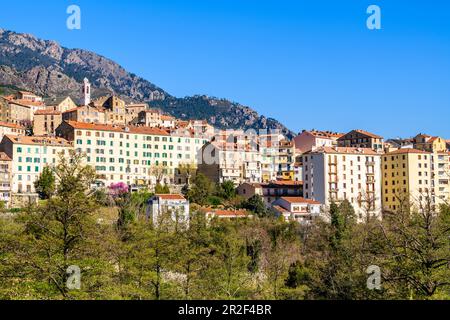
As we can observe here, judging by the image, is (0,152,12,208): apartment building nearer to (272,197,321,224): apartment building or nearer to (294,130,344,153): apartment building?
(272,197,321,224): apartment building

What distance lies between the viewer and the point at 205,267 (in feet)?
112

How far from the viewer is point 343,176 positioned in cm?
8112

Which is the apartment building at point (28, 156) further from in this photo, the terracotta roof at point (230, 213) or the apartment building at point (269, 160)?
the apartment building at point (269, 160)

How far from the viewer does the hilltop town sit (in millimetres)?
74938

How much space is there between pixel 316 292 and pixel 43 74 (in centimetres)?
18037

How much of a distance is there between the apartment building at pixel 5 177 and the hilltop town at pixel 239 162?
110 millimetres

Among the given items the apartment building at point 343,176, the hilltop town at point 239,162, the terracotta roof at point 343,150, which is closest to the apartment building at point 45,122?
the hilltop town at point 239,162

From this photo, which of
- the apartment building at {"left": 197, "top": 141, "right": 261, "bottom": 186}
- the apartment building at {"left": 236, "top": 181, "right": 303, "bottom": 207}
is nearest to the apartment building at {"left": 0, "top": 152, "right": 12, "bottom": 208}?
the apartment building at {"left": 197, "top": 141, "right": 261, "bottom": 186}

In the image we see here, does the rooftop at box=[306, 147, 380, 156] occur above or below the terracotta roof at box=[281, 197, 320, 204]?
above

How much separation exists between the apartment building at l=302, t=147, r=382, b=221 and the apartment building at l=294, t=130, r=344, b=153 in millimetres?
A: 14480

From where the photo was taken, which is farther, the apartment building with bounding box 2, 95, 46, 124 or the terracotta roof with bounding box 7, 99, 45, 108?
the terracotta roof with bounding box 7, 99, 45, 108

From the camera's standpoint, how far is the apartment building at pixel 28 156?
72.9 meters

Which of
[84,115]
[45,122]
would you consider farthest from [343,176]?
[45,122]

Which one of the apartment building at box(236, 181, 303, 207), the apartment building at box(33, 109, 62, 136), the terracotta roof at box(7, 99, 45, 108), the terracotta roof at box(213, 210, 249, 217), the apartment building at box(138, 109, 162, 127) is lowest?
the terracotta roof at box(213, 210, 249, 217)
